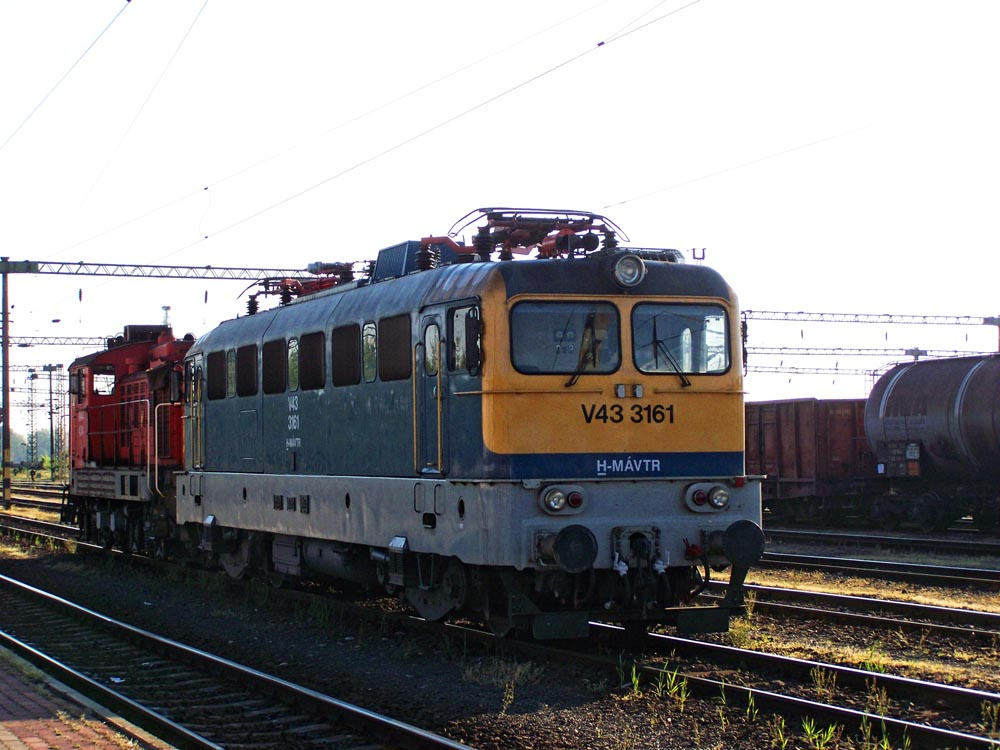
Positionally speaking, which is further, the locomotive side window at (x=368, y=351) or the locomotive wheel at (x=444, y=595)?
the locomotive side window at (x=368, y=351)

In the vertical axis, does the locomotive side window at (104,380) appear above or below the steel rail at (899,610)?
→ above

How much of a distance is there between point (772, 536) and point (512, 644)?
49.0ft

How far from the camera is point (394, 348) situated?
1220cm

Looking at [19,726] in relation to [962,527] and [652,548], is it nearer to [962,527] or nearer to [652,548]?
[652,548]

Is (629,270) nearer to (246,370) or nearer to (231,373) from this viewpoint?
(246,370)

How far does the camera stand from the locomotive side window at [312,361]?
45.2 feet

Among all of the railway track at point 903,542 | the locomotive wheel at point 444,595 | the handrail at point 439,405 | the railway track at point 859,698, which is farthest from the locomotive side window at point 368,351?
the railway track at point 903,542

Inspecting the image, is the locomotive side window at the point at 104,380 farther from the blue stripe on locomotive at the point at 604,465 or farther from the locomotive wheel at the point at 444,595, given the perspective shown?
the blue stripe on locomotive at the point at 604,465

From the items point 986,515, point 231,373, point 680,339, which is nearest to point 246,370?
point 231,373

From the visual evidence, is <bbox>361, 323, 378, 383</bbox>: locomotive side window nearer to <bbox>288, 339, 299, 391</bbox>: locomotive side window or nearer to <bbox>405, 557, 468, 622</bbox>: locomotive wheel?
<bbox>288, 339, 299, 391</bbox>: locomotive side window

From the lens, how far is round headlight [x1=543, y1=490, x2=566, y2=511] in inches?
412

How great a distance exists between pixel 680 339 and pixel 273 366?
18.9 ft

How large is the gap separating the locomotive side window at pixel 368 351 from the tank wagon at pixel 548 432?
0.11ft

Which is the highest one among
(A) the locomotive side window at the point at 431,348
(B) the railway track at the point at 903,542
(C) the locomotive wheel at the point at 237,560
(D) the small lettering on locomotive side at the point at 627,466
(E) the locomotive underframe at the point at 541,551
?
(A) the locomotive side window at the point at 431,348
